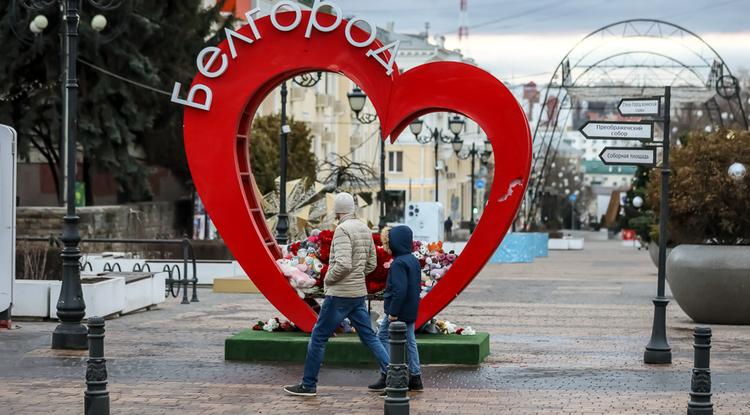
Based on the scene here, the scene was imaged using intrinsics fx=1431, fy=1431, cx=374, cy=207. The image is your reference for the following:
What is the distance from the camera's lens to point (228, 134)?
1680cm

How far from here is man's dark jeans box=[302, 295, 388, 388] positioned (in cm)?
1373

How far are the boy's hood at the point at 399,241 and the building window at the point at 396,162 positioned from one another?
2814 inches

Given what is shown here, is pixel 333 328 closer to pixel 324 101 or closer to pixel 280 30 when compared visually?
pixel 280 30

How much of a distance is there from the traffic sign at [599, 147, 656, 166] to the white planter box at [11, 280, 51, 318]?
30.7ft

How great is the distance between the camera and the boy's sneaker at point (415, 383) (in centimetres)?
1409

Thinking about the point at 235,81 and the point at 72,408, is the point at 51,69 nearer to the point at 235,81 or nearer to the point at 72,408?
the point at 235,81

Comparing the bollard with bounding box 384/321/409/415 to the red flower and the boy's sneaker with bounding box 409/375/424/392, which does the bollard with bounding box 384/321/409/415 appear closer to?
the boy's sneaker with bounding box 409/375/424/392

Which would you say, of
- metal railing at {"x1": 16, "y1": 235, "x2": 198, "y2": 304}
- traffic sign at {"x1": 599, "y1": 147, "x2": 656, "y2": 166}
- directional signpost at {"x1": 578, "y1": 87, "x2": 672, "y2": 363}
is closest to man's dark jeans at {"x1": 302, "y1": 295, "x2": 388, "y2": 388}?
directional signpost at {"x1": 578, "y1": 87, "x2": 672, "y2": 363}

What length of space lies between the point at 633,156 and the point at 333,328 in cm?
521

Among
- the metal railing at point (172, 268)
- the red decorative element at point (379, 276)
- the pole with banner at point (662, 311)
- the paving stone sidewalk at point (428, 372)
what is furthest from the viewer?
the metal railing at point (172, 268)

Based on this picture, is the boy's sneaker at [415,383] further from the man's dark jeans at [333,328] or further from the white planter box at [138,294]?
the white planter box at [138,294]

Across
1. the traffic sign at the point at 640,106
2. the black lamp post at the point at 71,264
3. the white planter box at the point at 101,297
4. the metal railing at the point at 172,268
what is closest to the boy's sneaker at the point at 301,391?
the black lamp post at the point at 71,264

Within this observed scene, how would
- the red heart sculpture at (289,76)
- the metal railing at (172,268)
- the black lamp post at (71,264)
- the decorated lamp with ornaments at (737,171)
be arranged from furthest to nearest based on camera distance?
the metal railing at (172,268) → the decorated lamp with ornaments at (737,171) → the black lamp post at (71,264) → the red heart sculpture at (289,76)

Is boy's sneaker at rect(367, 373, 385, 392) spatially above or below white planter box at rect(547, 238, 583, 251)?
above
